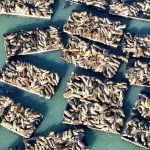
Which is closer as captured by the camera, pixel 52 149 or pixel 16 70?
pixel 52 149

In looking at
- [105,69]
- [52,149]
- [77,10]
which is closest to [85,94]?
[105,69]

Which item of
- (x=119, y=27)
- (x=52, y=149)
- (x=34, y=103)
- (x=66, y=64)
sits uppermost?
(x=119, y=27)

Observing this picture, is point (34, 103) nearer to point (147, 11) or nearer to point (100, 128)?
point (100, 128)

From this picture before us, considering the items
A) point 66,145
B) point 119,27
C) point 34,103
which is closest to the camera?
point 66,145

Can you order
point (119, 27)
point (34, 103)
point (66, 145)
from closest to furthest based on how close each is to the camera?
point (66, 145), point (34, 103), point (119, 27)

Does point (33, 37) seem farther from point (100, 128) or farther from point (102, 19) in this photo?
point (100, 128)

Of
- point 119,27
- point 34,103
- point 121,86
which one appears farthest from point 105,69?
point 34,103

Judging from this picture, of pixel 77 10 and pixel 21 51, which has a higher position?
pixel 77 10
